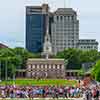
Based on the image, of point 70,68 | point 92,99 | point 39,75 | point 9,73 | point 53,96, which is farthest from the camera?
point 70,68

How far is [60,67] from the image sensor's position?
170500mm

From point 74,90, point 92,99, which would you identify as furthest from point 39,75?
point 92,99

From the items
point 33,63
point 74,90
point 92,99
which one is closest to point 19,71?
point 33,63

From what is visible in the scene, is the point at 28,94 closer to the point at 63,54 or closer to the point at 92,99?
the point at 92,99

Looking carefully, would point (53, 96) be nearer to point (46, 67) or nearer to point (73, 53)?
point (46, 67)

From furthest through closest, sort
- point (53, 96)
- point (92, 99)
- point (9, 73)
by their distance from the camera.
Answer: point (9, 73)
point (53, 96)
point (92, 99)

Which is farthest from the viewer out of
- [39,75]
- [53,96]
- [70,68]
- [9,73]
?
[70,68]

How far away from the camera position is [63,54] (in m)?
199

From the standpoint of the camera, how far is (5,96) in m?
53.8

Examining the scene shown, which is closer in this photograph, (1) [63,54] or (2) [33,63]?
(2) [33,63]

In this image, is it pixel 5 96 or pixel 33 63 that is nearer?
pixel 5 96

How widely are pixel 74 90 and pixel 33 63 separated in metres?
116

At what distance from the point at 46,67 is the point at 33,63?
3.43 metres

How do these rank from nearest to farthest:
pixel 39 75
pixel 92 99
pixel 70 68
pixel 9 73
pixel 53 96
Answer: pixel 92 99
pixel 53 96
pixel 9 73
pixel 39 75
pixel 70 68
